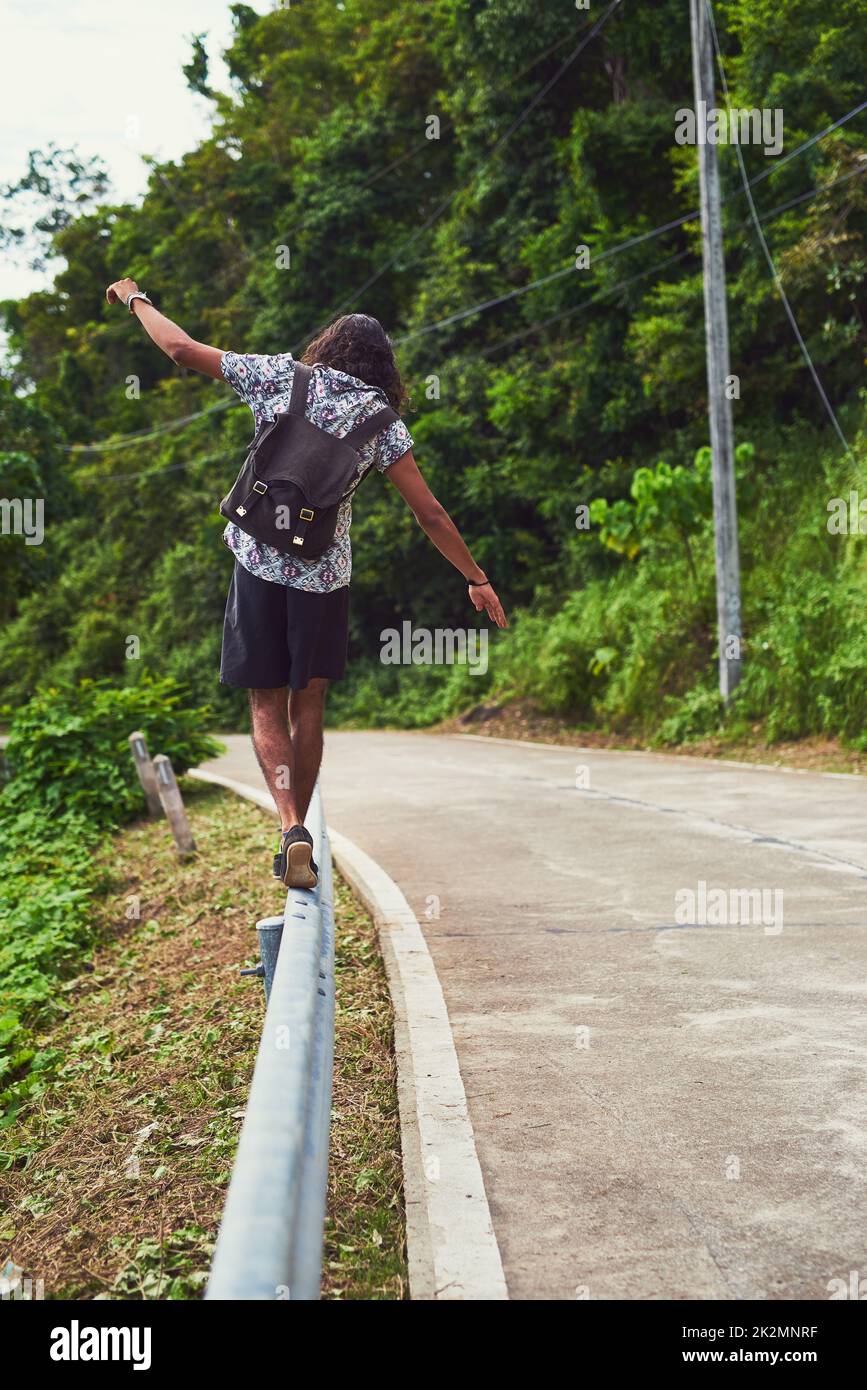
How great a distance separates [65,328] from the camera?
56469mm

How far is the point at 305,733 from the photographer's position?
5.18m

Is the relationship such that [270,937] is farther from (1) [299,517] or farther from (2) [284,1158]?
(2) [284,1158]

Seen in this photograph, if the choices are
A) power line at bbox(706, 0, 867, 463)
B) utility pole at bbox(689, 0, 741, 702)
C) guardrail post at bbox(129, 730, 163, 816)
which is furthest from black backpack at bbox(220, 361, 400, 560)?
power line at bbox(706, 0, 867, 463)

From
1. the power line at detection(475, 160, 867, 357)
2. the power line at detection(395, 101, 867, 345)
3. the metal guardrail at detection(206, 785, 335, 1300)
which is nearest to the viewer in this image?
the metal guardrail at detection(206, 785, 335, 1300)

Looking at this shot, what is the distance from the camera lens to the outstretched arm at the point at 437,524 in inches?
192

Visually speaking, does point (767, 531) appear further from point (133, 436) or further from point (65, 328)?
point (65, 328)

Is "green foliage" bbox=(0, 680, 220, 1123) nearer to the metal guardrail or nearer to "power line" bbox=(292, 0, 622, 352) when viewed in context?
the metal guardrail

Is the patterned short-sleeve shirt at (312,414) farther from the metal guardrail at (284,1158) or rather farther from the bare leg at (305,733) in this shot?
the metal guardrail at (284,1158)

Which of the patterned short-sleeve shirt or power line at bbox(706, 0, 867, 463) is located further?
power line at bbox(706, 0, 867, 463)

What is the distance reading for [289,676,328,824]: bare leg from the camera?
5152 millimetres

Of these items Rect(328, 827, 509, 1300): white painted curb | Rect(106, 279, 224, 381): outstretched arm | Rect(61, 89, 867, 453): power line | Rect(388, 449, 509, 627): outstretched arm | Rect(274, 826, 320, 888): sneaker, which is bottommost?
Rect(328, 827, 509, 1300): white painted curb

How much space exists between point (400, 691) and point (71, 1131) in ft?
83.8

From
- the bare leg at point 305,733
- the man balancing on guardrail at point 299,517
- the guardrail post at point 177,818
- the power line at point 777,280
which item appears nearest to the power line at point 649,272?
the power line at point 777,280

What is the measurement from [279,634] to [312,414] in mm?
801
